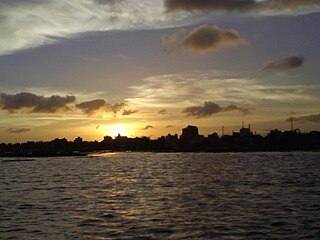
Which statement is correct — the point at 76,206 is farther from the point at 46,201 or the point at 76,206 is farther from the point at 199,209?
the point at 199,209

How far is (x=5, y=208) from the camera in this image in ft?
156

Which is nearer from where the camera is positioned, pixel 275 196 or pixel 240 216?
pixel 240 216

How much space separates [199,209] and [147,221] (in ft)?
25.6

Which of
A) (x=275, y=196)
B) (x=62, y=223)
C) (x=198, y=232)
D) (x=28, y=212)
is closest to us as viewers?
(x=198, y=232)

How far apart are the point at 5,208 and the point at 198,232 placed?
913 inches

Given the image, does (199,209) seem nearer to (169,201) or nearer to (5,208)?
(169,201)

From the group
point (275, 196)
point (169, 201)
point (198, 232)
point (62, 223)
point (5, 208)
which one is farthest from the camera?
point (275, 196)

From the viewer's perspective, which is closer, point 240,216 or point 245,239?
point 245,239

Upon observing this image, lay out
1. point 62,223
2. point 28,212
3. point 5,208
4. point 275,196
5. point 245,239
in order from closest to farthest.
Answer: point 245,239 < point 62,223 < point 28,212 < point 5,208 < point 275,196

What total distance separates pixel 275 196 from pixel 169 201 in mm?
12583

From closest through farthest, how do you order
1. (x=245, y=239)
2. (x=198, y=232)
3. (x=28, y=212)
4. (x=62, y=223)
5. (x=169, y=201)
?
1. (x=245, y=239)
2. (x=198, y=232)
3. (x=62, y=223)
4. (x=28, y=212)
5. (x=169, y=201)

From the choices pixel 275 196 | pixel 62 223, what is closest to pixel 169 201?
pixel 275 196

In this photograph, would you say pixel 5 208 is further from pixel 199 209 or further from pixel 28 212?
pixel 199 209

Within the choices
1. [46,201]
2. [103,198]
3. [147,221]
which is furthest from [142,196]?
[147,221]
